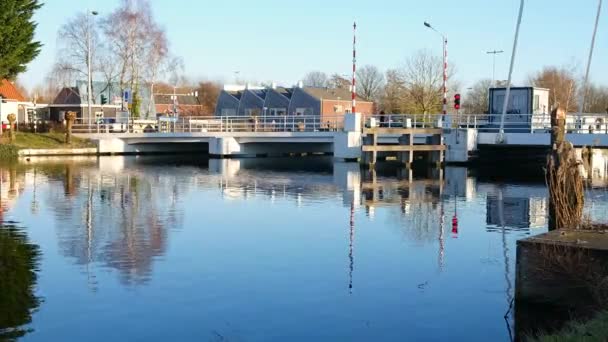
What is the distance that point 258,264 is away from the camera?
12.6m

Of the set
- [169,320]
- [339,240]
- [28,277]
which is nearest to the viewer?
[169,320]

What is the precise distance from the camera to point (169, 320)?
9.22 meters

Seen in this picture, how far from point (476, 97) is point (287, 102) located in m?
22.4

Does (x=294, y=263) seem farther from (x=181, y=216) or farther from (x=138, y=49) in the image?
(x=138, y=49)

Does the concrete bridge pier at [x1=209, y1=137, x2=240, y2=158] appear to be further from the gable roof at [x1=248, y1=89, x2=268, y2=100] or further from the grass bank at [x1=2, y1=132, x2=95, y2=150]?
the gable roof at [x1=248, y1=89, x2=268, y2=100]

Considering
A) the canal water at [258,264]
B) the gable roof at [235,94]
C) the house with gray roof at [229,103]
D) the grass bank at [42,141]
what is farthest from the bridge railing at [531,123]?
the gable roof at [235,94]

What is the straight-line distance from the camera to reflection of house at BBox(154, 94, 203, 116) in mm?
102000

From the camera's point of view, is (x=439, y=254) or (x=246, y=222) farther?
(x=246, y=222)

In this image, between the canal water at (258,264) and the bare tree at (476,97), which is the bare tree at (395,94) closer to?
the bare tree at (476,97)

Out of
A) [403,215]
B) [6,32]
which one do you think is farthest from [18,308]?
[6,32]

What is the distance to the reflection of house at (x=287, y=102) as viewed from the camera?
8056cm

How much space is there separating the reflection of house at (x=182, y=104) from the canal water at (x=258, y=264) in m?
77.4

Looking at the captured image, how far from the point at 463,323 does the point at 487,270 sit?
3128 millimetres

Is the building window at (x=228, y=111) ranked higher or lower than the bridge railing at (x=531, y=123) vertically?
higher
